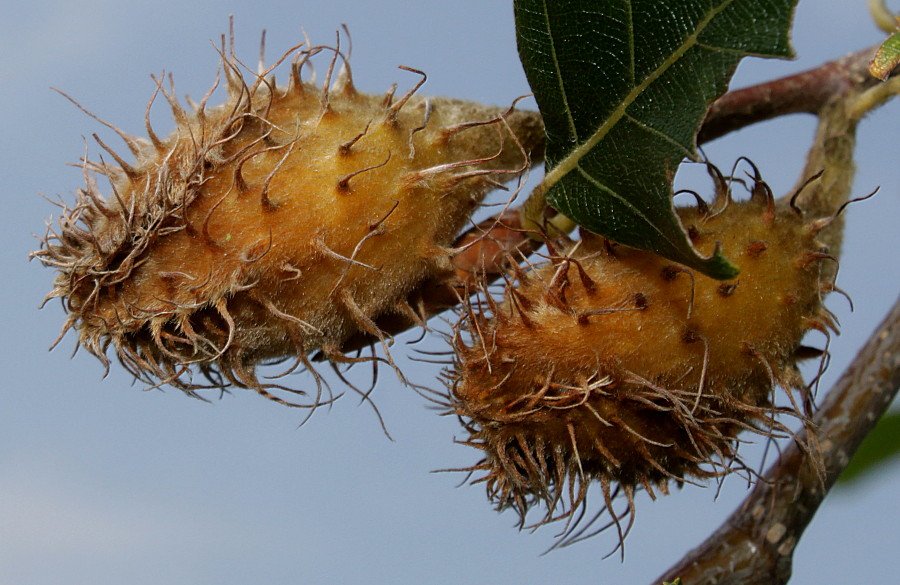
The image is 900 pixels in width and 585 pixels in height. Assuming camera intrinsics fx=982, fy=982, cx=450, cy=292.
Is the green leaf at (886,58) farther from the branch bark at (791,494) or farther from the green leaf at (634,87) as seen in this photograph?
the branch bark at (791,494)

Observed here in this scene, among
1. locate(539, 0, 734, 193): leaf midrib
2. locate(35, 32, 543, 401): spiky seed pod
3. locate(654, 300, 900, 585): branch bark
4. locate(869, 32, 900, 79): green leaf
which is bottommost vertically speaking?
locate(654, 300, 900, 585): branch bark

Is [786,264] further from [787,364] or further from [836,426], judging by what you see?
[836,426]

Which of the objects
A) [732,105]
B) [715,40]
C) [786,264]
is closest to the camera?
[715,40]

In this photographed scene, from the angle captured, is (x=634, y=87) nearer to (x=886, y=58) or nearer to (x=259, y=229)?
(x=886, y=58)

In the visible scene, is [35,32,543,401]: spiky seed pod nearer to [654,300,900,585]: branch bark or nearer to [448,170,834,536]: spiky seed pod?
[448,170,834,536]: spiky seed pod

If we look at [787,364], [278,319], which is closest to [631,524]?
[787,364]

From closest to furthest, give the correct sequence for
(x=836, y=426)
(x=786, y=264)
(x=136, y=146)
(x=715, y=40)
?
1. (x=715, y=40)
2. (x=786, y=264)
3. (x=136, y=146)
4. (x=836, y=426)

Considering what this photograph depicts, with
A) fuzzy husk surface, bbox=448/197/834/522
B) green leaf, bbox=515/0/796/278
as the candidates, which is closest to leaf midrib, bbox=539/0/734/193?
green leaf, bbox=515/0/796/278
